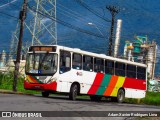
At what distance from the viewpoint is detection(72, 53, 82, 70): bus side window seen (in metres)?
27.3

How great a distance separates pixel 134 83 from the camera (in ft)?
115

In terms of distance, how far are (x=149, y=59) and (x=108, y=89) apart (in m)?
129

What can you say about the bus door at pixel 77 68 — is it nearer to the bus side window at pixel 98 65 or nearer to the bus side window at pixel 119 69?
the bus side window at pixel 98 65

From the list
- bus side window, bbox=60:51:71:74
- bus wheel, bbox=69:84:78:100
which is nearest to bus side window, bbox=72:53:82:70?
bus side window, bbox=60:51:71:74

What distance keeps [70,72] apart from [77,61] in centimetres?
100

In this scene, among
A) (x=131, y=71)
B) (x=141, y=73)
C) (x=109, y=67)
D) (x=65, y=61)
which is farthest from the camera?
(x=141, y=73)

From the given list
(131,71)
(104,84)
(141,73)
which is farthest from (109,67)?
(141,73)

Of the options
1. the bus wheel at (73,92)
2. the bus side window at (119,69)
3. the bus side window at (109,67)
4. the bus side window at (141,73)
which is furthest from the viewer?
the bus side window at (141,73)

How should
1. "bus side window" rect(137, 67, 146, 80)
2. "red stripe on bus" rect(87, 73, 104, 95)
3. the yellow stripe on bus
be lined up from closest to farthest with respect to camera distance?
"red stripe on bus" rect(87, 73, 104, 95)
the yellow stripe on bus
"bus side window" rect(137, 67, 146, 80)

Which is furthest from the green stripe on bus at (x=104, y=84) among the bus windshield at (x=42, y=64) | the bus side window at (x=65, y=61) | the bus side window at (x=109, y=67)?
the bus windshield at (x=42, y=64)

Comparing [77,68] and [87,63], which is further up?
[87,63]

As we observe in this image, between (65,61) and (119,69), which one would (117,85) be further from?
(65,61)

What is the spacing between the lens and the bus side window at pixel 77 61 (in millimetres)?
27297

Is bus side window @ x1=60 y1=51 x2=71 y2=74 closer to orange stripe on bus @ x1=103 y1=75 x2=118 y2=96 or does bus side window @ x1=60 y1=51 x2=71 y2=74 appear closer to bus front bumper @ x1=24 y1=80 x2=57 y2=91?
bus front bumper @ x1=24 y1=80 x2=57 y2=91
